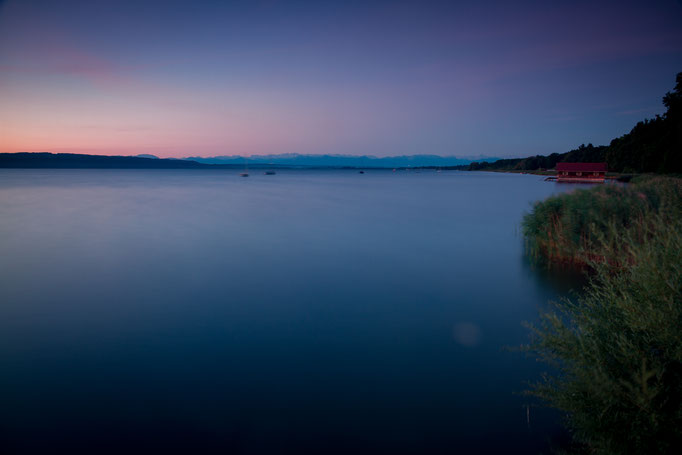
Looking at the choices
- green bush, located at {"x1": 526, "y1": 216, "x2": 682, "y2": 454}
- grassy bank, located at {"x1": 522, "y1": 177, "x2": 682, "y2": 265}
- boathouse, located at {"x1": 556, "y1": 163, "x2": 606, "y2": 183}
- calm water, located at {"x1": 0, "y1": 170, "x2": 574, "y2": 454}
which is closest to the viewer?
green bush, located at {"x1": 526, "y1": 216, "x2": 682, "y2": 454}

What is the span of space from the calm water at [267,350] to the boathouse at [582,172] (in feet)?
214

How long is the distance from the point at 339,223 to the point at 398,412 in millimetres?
20689

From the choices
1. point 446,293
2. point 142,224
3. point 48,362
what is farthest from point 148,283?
point 142,224

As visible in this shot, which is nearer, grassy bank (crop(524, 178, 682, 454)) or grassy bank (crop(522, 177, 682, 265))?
grassy bank (crop(524, 178, 682, 454))

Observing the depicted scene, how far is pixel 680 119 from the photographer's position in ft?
159

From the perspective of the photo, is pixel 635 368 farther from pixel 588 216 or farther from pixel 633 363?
pixel 588 216

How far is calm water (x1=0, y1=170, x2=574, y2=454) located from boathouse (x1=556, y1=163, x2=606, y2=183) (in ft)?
214

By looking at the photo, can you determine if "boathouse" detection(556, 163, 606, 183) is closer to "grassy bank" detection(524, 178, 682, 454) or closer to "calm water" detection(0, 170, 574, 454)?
"calm water" detection(0, 170, 574, 454)

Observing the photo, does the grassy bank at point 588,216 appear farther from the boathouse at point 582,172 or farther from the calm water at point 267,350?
the boathouse at point 582,172

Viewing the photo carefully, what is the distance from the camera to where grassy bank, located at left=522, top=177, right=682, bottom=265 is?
40.5ft

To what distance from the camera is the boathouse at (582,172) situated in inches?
2685

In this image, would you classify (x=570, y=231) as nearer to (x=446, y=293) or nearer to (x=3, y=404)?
(x=446, y=293)

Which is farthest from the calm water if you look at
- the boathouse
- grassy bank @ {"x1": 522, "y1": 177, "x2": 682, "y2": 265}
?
the boathouse

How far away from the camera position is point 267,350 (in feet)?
25.3
